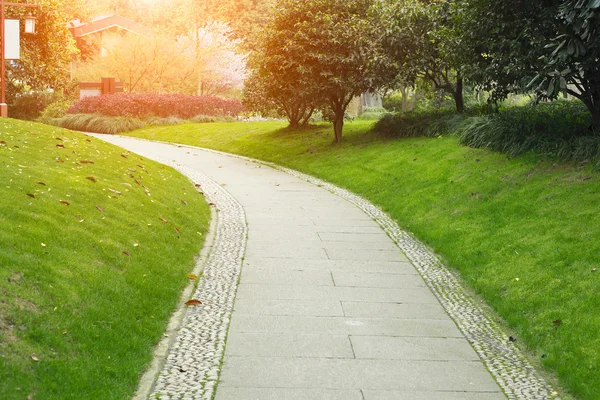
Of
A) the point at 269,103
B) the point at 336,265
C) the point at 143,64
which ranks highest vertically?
the point at 143,64

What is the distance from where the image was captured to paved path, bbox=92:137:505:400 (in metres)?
5.80

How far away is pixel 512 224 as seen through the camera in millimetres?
10594

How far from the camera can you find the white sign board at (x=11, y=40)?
78.8 ft

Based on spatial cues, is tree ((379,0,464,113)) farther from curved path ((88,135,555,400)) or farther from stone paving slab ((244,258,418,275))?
stone paving slab ((244,258,418,275))

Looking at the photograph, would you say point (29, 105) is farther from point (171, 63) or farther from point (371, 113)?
point (371, 113)

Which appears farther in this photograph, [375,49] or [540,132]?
[375,49]

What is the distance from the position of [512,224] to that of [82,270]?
643 centimetres

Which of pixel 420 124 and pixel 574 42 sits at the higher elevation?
pixel 574 42

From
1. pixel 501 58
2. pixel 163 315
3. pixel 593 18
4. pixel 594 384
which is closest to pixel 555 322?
pixel 594 384

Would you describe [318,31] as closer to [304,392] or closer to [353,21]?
[353,21]

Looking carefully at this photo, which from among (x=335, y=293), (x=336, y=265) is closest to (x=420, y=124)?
(x=336, y=265)

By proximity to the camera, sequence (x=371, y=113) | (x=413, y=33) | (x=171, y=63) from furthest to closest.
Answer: (x=171, y=63) → (x=371, y=113) → (x=413, y=33)

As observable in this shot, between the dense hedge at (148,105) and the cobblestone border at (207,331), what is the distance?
80.1 ft

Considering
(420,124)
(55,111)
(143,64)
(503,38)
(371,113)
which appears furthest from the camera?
(143,64)
